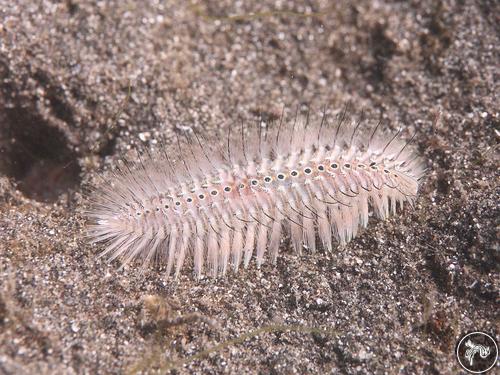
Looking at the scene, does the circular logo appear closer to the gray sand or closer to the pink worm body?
the gray sand

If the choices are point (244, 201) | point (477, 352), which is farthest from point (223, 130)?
point (477, 352)

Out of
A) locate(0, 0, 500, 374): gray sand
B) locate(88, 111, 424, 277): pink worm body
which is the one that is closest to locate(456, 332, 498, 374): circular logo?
locate(0, 0, 500, 374): gray sand

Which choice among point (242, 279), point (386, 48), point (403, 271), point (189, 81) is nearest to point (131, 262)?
point (242, 279)

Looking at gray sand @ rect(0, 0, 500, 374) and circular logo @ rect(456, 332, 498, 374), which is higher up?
gray sand @ rect(0, 0, 500, 374)

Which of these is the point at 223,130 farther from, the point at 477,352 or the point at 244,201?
the point at 477,352

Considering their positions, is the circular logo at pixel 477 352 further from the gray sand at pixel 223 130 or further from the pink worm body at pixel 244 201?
the pink worm body at pixel 244 201

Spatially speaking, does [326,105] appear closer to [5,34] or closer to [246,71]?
[246,71]
